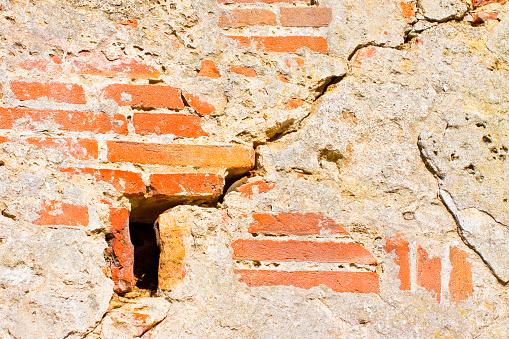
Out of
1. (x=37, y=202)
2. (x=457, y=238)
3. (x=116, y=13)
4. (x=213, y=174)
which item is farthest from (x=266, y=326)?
(x=116, y=13)

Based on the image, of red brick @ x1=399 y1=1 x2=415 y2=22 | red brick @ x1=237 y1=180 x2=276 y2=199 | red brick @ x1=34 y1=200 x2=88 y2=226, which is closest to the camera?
red brick @ x1=34 y1=200 x2=88 y2=226

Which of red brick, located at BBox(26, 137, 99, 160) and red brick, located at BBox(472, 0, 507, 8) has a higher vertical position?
red brick, located at BBox(472, 0, 507, 8)

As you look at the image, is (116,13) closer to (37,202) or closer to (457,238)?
(37,202)

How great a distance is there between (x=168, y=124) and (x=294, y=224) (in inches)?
19.4

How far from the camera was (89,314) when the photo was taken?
1.39 m

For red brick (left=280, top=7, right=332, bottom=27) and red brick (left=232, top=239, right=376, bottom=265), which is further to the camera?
red brick (left=280, top=7, right=332, bottom=27)

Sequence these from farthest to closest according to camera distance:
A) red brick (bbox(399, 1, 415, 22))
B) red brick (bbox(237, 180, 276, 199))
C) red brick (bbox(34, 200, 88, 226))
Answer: red brick (bbox(399, 1, 415, 22)), red brick (bbox(237, 180, 276, 199)), red brick (bbox(34, 200, 88, 226))

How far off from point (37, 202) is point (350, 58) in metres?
1.06

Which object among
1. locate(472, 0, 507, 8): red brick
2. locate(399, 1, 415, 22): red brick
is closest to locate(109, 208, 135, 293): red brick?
locate(399, 1, 415, 22): red brick

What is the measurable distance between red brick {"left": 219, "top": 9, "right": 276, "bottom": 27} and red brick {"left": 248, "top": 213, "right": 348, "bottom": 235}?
24.2 inches

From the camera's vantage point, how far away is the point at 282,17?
5.24 feet

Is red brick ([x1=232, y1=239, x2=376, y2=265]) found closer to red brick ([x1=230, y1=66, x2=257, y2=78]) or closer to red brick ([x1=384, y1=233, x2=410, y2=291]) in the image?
red brick ([x1=384, y1=233, x2=410, y2=291])

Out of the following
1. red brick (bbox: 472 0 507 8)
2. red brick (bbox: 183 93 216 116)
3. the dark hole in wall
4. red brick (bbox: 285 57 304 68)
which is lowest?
the dark hole in wall

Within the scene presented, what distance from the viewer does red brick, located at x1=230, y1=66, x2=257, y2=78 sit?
1.56 meters
